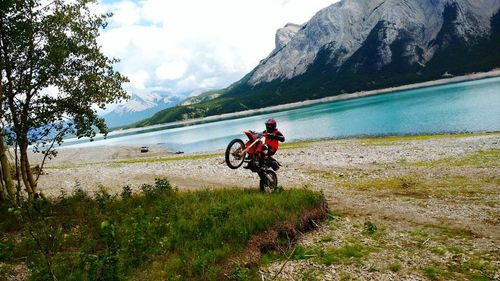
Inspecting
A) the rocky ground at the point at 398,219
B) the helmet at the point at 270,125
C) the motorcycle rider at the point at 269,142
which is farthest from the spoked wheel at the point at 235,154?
the rocky ground at the point at 398,219

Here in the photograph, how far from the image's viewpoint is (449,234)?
13.8 metres

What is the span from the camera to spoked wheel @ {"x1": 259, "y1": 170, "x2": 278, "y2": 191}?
754 inches

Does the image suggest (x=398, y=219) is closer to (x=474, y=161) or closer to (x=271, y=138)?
(x=271, y=138)

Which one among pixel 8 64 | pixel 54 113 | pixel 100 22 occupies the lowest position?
pixel 54 113

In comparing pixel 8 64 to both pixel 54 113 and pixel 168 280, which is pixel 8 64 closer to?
pixel 54 113

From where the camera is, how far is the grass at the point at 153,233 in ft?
33.7

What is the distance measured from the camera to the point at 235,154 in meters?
18.7

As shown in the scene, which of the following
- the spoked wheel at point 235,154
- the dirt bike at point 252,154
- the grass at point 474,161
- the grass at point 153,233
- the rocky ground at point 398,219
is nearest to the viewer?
the grass at point 153,233

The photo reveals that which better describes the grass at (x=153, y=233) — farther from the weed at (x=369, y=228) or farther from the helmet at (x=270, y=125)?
the helmet at (x=270, y=125)

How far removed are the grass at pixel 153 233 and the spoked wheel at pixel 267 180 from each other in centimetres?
97

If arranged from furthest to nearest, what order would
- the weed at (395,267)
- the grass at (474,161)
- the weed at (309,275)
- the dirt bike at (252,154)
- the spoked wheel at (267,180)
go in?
the grass at (474,161) < the spoked wheel at (267,180) < the dirt bike at (252,154) < the weed at (395,267) < the weed at (309,275)

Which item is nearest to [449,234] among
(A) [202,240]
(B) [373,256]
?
(B) [373,256]

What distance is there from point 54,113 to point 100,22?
17.8 feet

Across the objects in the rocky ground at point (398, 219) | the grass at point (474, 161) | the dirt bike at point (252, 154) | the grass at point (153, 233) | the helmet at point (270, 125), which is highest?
the helmet at point (270, 125)
